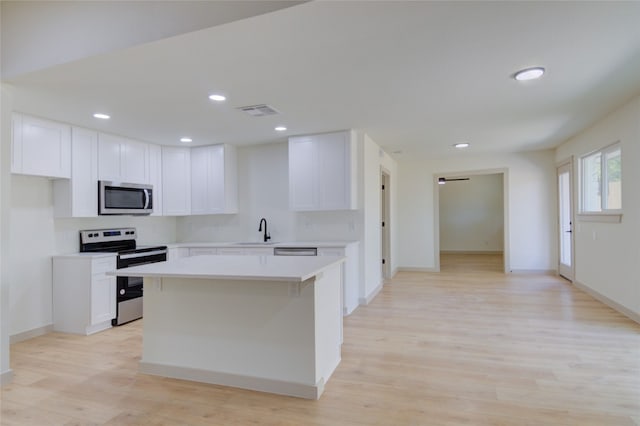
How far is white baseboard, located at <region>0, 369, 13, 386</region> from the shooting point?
2.63 meters

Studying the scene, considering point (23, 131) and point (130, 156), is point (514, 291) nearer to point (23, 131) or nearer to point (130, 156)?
point (130, 156)

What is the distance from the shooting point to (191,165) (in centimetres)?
550

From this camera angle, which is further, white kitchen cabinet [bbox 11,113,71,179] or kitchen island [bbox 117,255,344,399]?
white kitchen cabinet [bbox 11,113,71,179]

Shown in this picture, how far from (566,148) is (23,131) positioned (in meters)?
7.71

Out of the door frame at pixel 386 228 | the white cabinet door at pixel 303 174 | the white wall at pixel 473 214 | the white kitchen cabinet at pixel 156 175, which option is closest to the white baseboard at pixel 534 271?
the door frame at pixel 386 228

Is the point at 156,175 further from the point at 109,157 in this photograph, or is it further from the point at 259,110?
the point at 259,110

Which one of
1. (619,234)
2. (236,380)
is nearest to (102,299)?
(236,380)

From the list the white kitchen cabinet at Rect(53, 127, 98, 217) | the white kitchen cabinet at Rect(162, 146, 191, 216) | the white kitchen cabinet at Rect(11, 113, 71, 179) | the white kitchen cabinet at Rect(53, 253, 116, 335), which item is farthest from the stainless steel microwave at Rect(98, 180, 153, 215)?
the white kitchen cabinet at Rect(53, 253, 116, 335)

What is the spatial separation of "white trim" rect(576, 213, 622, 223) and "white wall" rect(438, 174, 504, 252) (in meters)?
5.10

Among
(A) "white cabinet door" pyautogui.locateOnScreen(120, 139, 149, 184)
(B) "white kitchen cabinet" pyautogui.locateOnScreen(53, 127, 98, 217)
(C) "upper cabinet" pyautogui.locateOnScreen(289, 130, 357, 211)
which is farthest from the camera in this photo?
(A) "white cabinet door" pyautogui.locateOnScreen(120, 139, 149, 184)

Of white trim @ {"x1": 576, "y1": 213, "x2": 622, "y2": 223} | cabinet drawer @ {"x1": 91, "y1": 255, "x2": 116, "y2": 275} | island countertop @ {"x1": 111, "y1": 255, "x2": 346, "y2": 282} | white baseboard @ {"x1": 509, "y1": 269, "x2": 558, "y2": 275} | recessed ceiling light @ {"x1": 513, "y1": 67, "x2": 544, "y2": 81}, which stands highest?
recessed ceiling light @ {"x1": 513, "y1": 67, "x2": 544, "y2": 81}

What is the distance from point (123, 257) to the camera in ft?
13.9

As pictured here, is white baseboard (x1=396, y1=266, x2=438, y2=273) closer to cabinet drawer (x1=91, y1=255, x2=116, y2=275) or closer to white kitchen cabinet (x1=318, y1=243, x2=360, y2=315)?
white kitchen cabinet (x1=318, y1=243, x2=360, y2=315)

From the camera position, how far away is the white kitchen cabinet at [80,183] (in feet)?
13.1
